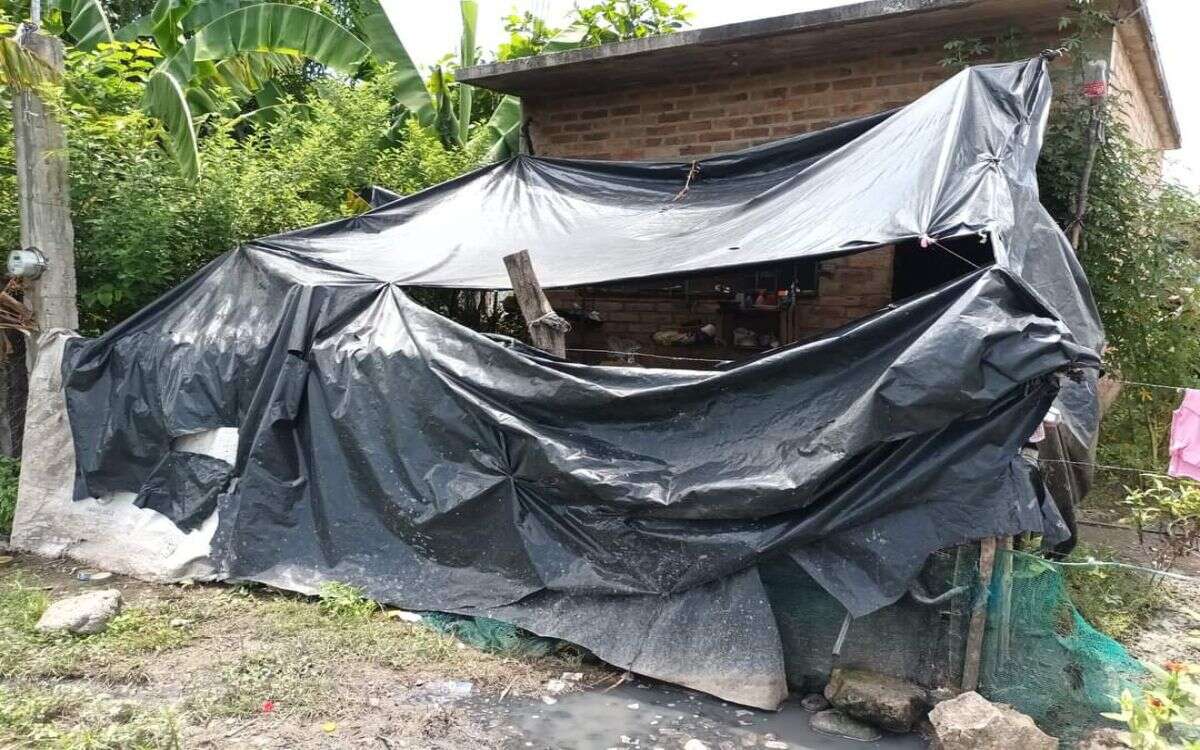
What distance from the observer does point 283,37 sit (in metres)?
8.88

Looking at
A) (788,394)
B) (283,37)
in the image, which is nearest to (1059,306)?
(788,394)

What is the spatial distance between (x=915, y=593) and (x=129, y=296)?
5.53m

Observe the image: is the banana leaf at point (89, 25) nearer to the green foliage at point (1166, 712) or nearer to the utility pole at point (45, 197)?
the utility pole at point (45, 197)

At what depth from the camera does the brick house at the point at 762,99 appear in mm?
5129

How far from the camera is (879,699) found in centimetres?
337

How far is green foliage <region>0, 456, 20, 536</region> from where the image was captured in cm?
564

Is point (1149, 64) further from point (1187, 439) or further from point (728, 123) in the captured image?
point (1187, 439)

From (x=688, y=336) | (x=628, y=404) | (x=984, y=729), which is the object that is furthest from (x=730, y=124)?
(x=984, y=729)

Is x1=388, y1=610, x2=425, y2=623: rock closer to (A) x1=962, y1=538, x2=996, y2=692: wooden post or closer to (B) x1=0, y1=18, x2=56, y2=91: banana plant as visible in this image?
(A) x1=962, y1=538, x2=996, y2=692: wooden post

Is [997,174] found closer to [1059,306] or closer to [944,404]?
[1059,306]

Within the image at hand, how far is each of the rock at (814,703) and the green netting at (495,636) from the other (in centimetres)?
116

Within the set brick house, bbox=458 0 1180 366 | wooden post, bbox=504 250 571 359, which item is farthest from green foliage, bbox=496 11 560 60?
wooden post, bbox=504 250 571 359

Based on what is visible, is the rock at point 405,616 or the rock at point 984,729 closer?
the rock at point 984,729

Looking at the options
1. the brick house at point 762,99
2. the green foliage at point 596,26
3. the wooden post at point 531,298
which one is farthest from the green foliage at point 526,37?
the wooden post at point 531,298
